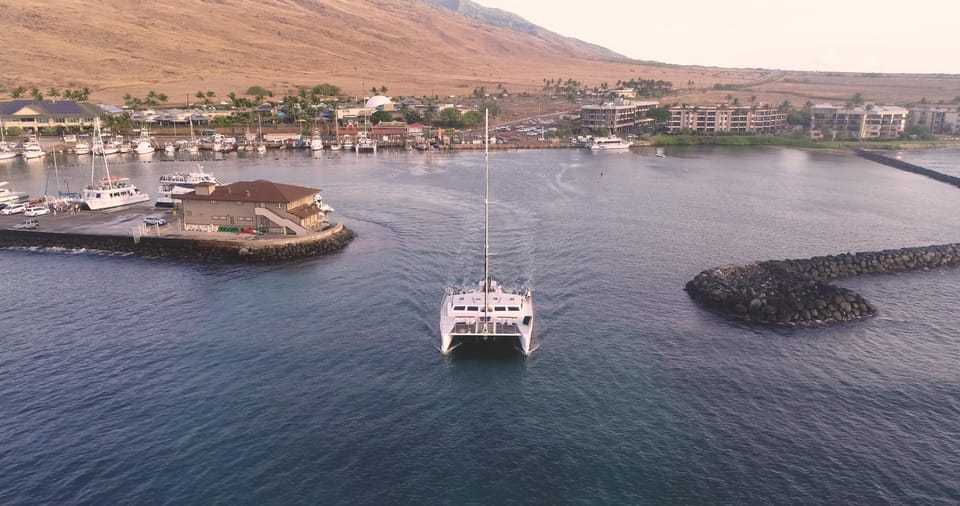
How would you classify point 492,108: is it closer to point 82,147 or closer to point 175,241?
point 82,147

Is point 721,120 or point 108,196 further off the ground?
point 721,120

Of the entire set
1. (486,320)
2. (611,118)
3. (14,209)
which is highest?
(611,118)

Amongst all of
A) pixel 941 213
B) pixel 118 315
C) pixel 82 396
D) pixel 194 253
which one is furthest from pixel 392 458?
pixel 941 213

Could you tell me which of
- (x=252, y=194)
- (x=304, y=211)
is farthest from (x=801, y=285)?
(x=252, y=194)

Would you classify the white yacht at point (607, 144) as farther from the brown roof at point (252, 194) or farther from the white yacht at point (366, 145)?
the brown roof at point (252, 194)

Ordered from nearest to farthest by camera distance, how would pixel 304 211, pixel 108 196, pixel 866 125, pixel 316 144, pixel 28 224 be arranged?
1. pixel 304 211
2. pixel 28 224
3. pixel 108 196
4. pixel 316 144
5. pixel 866 125
